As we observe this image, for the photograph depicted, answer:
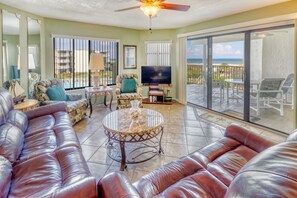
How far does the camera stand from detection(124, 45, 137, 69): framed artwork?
690 centimetres

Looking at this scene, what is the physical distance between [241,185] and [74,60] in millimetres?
5748

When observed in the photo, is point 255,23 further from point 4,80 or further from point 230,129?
point 4,80

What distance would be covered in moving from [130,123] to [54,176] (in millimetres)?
1516

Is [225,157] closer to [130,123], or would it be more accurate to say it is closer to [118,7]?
[130,123]

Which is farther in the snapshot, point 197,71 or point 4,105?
point 197,71

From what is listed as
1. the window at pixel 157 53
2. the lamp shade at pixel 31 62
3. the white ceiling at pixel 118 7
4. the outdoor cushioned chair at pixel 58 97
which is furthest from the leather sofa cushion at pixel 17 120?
the window at pixel 157 53

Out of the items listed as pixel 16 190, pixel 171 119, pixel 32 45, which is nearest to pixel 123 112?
pixel 171 119

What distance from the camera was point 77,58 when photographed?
591 cm

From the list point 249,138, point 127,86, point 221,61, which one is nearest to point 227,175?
point 249,138

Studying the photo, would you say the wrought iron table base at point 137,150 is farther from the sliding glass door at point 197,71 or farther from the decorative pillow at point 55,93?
the sliding glass door at point 197,71

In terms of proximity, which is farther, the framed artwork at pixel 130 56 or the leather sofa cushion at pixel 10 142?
the framed artwork at pixel 130 56

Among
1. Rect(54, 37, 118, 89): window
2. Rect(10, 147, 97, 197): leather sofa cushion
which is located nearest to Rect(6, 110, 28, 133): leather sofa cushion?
Rect(10, 147, 97, 197): leather sofa cushion

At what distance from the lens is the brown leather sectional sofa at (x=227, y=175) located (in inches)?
30.5

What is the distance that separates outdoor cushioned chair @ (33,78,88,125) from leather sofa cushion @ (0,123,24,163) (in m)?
2.00
